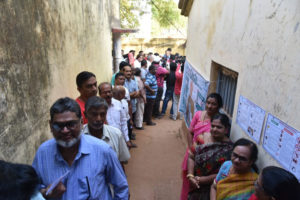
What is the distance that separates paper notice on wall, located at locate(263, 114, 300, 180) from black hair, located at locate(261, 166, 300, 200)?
0.12 meters

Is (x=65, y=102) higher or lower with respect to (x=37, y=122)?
higher

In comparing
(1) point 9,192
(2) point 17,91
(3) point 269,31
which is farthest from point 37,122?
(3) point 269,31

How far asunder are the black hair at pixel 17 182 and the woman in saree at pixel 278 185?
143cm

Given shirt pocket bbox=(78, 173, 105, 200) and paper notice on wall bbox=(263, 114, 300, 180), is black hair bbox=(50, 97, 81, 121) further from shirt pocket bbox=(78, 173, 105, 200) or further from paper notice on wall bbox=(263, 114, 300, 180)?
paper notice on wall bbox=(263, 114, 300, 180)

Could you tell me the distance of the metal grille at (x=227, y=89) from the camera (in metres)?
3.13

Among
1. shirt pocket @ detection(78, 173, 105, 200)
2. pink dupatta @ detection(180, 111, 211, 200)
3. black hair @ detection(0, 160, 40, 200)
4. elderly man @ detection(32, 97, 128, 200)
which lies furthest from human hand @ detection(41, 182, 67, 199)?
pink dupatta @ detection(180, 111, 211, 200)

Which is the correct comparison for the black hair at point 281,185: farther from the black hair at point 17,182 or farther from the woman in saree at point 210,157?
the black hair at point 17,182

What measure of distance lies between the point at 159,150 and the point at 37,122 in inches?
136

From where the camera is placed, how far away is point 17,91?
2418 mm

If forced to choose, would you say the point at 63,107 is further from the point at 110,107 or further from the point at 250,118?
the point at 250,118

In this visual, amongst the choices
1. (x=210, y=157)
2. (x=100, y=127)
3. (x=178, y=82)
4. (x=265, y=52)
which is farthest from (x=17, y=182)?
(x=178, y=82)

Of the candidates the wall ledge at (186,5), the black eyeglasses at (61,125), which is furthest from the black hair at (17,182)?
the wall ledge at (186,5)

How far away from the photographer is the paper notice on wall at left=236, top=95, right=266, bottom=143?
6.73 ft

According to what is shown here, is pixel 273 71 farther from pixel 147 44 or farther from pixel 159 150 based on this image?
pixel 147 44
